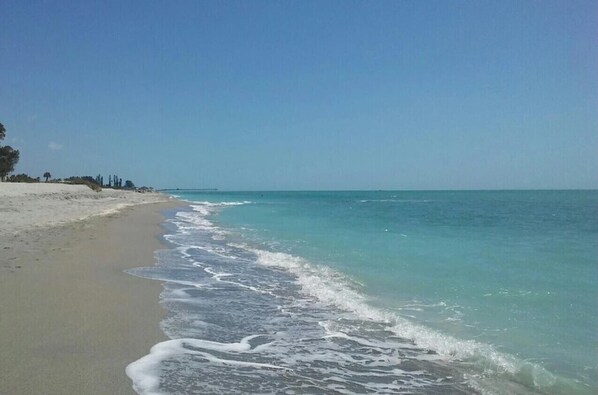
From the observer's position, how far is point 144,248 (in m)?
15.8

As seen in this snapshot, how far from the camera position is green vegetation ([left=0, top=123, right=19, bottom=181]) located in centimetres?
5959

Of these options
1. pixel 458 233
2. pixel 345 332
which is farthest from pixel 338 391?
pixel 458 233

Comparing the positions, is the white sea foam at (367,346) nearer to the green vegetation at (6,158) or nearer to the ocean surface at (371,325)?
the ocean surface at (371,325)

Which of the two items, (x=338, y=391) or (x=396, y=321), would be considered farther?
(x=396, y=321)

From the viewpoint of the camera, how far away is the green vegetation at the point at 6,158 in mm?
59594

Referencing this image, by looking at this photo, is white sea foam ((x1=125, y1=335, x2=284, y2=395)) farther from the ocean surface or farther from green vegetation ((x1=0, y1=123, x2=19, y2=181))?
green vegetation ((x1=0, y1=123, x2=19, y2=181))

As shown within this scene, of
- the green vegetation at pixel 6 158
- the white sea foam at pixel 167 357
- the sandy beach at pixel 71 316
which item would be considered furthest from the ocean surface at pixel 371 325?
the green vegetation at pixel 6 158

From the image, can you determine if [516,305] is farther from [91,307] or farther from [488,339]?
[91,307]

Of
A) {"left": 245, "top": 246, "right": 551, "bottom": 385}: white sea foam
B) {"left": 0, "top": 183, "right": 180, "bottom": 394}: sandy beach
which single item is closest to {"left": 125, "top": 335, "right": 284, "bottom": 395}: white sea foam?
{"left": 0, "top": 183, "right": 180, "bottom": 394}: sandy beach

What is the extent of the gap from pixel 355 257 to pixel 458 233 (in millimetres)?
12580

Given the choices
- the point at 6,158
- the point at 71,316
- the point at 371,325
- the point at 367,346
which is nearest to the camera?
the point at 367,346

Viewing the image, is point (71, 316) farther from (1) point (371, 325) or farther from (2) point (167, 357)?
(1) point (371, 325)

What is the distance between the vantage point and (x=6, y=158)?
6122 centimetres

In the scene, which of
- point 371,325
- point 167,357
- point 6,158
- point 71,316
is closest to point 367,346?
point 371,325
